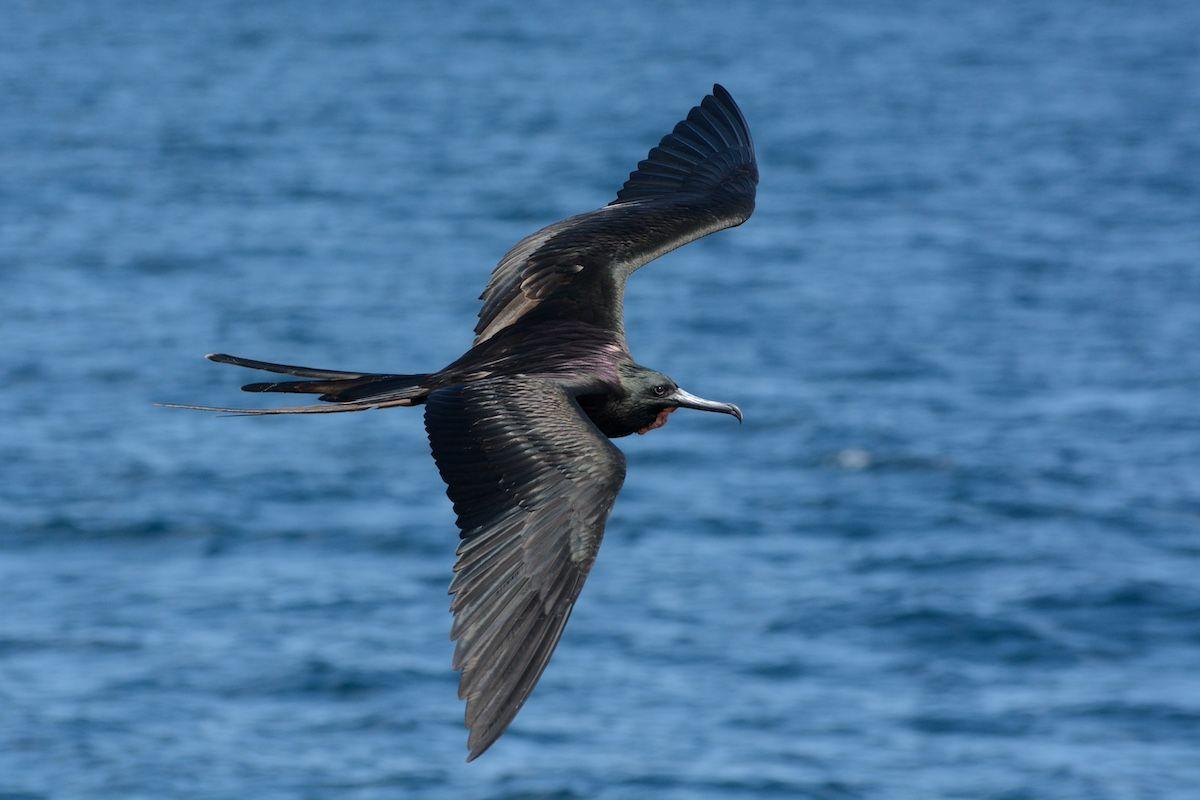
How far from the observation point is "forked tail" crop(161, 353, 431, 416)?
7039 mm

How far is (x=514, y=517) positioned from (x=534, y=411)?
483mm

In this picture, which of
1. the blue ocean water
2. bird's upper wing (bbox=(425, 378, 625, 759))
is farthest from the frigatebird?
the blue ocean water

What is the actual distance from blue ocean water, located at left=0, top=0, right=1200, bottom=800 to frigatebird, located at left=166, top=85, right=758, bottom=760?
1355cm

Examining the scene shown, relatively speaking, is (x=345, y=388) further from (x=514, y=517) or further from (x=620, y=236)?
(x=620, y=236)

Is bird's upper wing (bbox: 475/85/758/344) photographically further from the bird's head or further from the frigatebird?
the bird's head

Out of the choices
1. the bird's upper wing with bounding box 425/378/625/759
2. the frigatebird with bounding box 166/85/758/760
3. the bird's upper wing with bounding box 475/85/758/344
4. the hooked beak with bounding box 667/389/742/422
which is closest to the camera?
the bird's upper wing with bounding box 425/378/625/759

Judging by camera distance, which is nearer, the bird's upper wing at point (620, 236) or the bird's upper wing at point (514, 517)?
the bird's upper wing at point (514, 517)

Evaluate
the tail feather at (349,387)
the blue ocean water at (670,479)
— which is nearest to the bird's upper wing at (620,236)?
the tail feather at (349,387)

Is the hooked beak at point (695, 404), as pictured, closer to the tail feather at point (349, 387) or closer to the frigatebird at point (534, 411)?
the frigatebird at point (534, 411)

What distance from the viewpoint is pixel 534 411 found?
6.80 m

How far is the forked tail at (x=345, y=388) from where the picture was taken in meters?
7.04

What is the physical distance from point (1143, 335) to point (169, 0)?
159 feet

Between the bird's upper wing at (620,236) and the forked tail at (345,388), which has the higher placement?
the bird's upper wing at (620,236)

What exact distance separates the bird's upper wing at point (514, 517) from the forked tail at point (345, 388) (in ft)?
0.66
